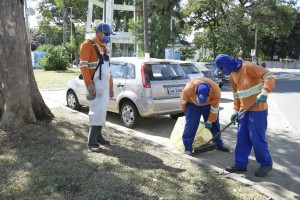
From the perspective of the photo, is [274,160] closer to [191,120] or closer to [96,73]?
[191,120]

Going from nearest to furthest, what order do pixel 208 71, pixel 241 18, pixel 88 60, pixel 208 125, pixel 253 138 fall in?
pixel 253 138 → pixel 88 60 → pixel 208 125 → pixel 208 71 → pixel 241 18

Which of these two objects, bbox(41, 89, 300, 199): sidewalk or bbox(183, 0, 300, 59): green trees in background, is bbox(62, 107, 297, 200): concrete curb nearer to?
bbox(41, 89, 300, 199): sidewalk

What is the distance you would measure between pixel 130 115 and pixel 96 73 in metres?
2.88

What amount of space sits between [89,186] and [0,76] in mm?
2883

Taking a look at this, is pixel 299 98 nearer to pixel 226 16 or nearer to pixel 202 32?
pixel 226 16

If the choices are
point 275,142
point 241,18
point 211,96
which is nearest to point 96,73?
point 211,96

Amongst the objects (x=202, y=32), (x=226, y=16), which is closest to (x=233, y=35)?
(x=226, y=16)

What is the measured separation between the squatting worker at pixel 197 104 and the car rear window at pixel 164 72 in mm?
2136

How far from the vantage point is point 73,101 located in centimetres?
1027

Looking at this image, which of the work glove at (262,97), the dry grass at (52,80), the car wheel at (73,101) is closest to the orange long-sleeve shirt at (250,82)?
the work glove at (262,97)

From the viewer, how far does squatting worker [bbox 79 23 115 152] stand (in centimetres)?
545

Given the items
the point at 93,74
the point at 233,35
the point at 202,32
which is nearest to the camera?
the point at 93,74

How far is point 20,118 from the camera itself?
248 inches

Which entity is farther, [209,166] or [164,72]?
[164,72]
